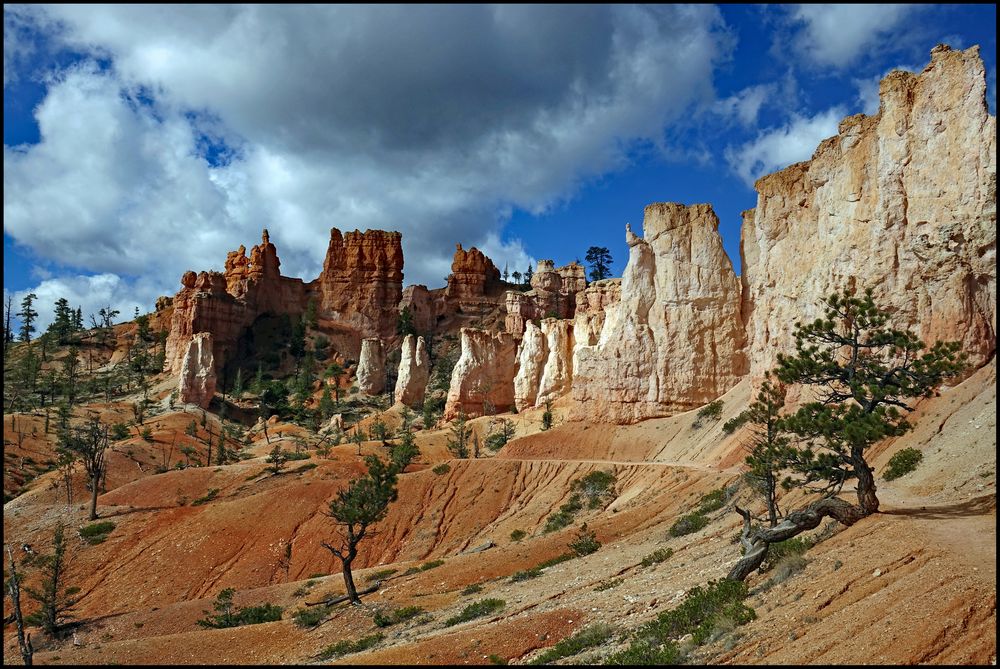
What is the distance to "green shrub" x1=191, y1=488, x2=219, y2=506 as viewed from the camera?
3866 cm

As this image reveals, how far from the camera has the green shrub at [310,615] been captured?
19.6m

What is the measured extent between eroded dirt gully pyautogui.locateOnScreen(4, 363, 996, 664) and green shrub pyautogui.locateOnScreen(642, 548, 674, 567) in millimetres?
351

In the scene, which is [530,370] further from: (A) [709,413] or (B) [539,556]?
(B) [539,556]

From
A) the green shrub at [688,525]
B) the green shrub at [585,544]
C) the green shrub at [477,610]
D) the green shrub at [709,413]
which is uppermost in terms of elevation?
the green shrub at [709,413]

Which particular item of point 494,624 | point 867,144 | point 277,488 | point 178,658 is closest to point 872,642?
point 494,624

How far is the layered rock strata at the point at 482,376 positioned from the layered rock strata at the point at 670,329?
18514 millimetres

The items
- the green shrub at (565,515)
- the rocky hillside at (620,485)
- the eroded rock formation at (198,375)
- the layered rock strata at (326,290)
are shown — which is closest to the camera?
the rocky hillside at (620,485)

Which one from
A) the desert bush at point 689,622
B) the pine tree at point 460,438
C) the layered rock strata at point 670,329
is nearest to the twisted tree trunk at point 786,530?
the desert bush at point 689,622

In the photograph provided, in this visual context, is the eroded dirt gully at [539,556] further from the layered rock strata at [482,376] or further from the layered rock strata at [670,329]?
the layered rock strata at [482,376]

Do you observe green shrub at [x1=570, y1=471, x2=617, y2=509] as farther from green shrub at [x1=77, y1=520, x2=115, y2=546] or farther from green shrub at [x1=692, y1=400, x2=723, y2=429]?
green shrub at [x1=77, y1=520, x2=115, y2=546]

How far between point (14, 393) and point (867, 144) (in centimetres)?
8494

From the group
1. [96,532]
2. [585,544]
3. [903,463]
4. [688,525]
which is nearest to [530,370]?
[96,532]

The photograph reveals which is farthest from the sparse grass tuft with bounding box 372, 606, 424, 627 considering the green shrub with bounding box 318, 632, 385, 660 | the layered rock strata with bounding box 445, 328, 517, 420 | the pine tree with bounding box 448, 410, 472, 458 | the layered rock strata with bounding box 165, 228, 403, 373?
the layered rock strata with bounding box 165, 228, 403, 373

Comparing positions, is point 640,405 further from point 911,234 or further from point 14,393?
point 14,393
